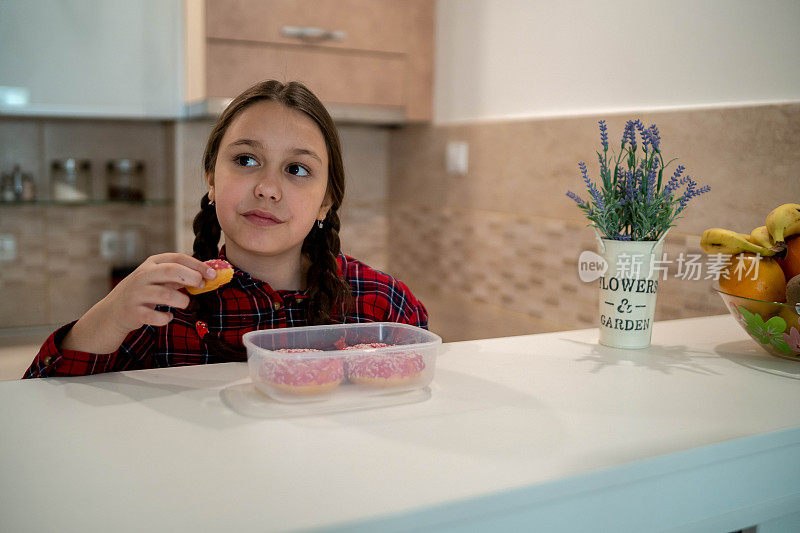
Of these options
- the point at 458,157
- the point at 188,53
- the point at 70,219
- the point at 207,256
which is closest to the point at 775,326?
the point at 207,256

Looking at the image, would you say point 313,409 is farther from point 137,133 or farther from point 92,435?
point 137,133

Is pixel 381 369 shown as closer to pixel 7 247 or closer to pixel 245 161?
pixel 245 161

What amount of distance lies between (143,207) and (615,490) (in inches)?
82.1

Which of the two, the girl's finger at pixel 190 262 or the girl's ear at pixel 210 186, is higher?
the girl's ear at pixel 210 186

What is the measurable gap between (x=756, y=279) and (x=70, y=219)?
6.65 ft

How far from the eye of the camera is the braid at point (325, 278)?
3.76ft

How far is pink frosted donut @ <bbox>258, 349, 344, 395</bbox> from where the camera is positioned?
0.69m

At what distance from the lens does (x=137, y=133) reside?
2.34 m

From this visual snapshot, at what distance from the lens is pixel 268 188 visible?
105 cm

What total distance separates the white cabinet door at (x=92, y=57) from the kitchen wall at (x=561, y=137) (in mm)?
833

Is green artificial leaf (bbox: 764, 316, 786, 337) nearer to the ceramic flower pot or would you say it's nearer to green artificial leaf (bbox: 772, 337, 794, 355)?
green artificial leaf (bbox: 772, 337, 794, 355)

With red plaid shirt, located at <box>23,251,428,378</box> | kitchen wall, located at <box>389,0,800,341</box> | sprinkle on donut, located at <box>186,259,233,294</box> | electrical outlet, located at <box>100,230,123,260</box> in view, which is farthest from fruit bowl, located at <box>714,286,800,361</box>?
electrical outlet, located at <box>100,230,123,260</box>

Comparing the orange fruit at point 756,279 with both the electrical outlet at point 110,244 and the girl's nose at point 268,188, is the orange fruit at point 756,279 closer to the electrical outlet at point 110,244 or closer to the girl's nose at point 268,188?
the girl's nose at point 268,188

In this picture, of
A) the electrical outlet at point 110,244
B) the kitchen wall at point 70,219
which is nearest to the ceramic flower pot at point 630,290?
the kitchen wall at point 70,219
